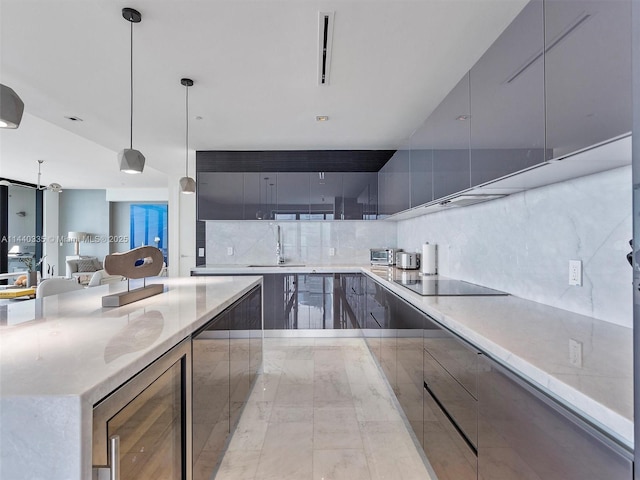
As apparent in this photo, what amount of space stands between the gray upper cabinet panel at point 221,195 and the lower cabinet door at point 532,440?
12.3 ft

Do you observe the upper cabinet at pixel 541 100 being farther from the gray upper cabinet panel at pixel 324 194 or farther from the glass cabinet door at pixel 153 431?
the gray upper cabinet panel at pixel 324 194

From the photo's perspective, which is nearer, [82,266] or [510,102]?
[510,102]

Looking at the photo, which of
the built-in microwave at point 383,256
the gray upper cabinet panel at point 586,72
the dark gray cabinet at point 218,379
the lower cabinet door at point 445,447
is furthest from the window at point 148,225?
the gray upper cabinet panel at point 586,72

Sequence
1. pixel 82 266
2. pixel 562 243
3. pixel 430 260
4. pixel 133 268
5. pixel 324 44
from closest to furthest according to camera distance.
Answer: pixel 562 243 < pixel 133 268 < pixel 324 44 < pixel 430 260 < pixel 82 266

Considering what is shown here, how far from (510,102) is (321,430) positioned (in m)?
2.06

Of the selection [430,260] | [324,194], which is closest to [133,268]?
[430,260]

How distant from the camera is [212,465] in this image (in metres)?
1.52

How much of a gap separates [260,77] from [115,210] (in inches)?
360

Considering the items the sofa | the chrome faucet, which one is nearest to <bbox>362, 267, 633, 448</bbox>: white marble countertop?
the chrome faucet

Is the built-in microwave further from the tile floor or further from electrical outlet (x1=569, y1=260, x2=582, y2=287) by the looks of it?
electrical outlet (x1=569, y1=260, x2=582, y2=287)

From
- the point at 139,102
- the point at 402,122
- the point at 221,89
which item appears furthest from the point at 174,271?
the point at 402,122

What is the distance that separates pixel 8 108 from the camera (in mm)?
1353

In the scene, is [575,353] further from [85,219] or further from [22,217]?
[85,219]

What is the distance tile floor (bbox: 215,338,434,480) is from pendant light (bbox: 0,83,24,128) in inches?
73.9
